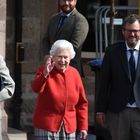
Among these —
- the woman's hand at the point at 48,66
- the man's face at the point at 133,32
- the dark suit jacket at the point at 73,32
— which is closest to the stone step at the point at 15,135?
the dark suit jacket at the point at 73,32

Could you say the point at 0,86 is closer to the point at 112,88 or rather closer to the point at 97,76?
the point at 112,88

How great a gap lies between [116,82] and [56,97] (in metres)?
0.65

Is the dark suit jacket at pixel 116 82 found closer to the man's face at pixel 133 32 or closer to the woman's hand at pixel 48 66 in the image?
the man's face at pixel 133 32

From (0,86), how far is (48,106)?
514 millimetres

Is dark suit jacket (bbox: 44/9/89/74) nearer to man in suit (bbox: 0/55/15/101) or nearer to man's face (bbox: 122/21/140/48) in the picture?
man's face (bbox: 122/21/140/48)

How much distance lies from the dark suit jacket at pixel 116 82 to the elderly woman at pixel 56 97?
399 mm

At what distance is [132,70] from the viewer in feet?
24.2

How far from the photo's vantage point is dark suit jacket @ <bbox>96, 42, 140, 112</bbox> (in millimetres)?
7340

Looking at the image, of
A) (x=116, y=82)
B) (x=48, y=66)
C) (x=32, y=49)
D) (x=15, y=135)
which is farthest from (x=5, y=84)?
(x=32, y=49)

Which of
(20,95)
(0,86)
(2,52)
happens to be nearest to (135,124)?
(0,86)

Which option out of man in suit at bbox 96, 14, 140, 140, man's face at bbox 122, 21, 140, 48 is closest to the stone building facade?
man in suit at bbox 96, 14, 140, 140

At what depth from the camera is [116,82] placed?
742 centimetres

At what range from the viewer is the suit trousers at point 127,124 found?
7.34 metres

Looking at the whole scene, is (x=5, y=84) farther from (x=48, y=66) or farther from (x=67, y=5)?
(x=67, y=5)
